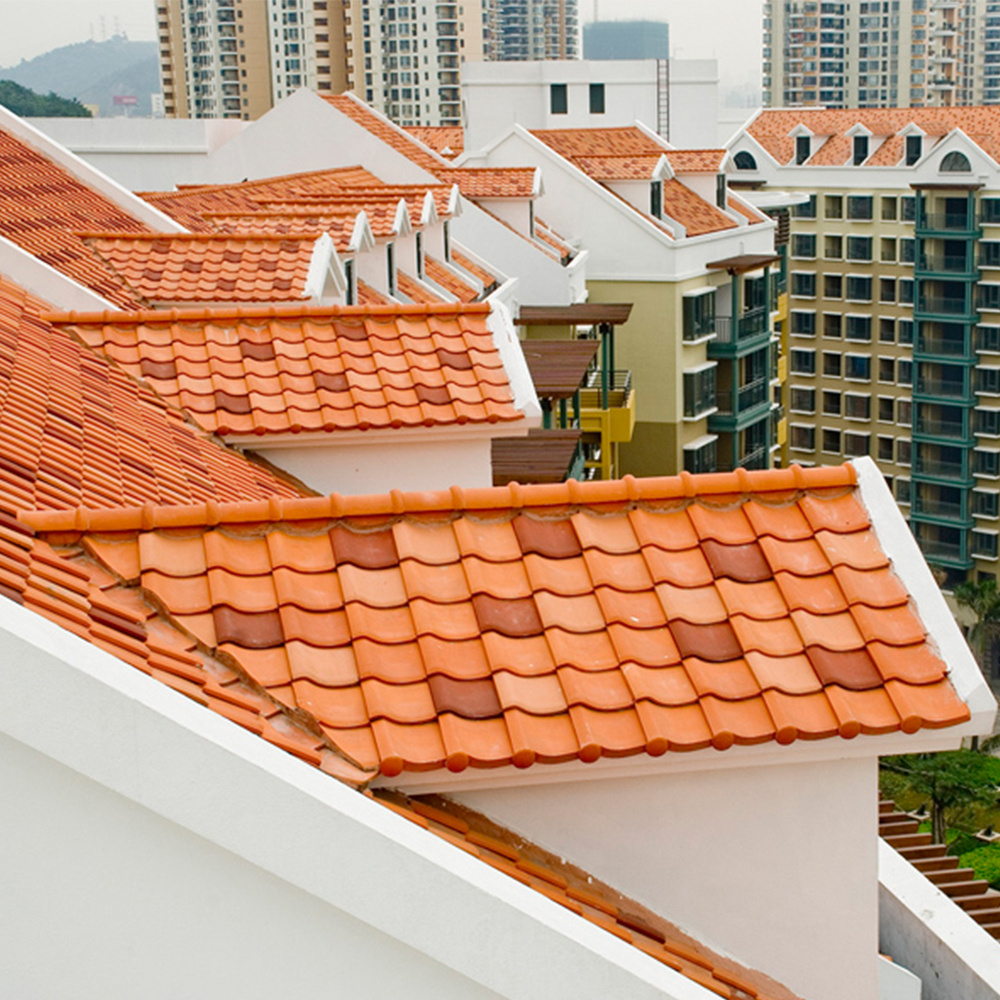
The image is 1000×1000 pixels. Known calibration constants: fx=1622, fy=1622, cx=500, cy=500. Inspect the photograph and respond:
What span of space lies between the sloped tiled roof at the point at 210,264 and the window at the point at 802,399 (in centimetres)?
6463

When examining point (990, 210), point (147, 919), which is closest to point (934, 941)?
point (147, 919)

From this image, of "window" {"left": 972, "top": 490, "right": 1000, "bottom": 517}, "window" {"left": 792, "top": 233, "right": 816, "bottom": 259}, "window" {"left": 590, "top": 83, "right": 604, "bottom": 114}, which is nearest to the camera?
"window" {"left": 590, "top": 83, "right": 604, "bottom": 114}

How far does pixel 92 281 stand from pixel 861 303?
211 feet

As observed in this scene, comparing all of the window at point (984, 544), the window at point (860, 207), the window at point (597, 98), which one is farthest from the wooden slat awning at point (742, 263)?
the window at point (984, 544)

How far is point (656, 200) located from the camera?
50125 mm

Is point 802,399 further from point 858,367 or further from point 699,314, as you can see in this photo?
point 699,314

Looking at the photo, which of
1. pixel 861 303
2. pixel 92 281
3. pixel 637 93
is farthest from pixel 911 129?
pixel 92 281

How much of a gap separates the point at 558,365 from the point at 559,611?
24.1 m

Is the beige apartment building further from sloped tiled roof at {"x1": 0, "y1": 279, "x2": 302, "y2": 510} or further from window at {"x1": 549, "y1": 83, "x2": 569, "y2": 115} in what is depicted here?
sloped tiled roof at {"x1": 0, "y1": 279, "x2": 302, "y2": 510}

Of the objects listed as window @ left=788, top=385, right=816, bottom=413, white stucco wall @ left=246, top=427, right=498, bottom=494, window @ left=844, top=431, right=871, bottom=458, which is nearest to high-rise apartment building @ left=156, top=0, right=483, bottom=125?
window @ left=788, top=385, right=816, bottom=413

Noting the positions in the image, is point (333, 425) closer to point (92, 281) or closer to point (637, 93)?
point (92, 281)

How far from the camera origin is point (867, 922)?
6.42 metres

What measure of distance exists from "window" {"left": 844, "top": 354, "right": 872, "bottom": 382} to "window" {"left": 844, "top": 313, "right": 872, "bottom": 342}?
0.90 metres

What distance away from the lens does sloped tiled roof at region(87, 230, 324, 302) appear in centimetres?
1603
